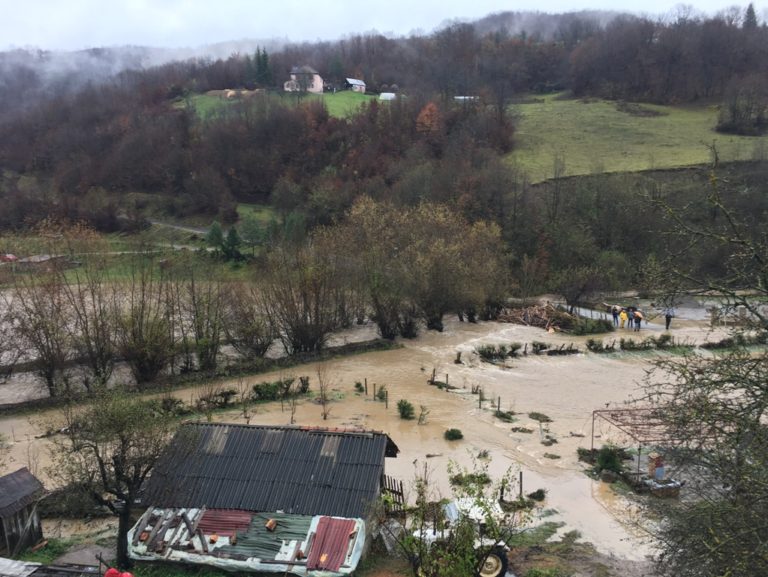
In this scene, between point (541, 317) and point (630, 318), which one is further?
point (541, 317)

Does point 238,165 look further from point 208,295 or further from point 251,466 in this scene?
point 251,466

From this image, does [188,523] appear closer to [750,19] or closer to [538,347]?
[538,347]

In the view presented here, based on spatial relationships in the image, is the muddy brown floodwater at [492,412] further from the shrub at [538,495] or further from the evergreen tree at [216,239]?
the evergreen tree at [216,239]

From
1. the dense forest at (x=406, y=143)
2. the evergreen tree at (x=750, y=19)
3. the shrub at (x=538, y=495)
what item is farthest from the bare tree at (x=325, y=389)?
the evergreen tree at (x=750, y=19)

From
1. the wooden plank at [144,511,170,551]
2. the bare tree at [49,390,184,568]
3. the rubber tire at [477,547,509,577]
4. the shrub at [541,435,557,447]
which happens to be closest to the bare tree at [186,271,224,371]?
the bare tree at [49,390,184,568]

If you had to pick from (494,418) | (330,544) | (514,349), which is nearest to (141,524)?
(330,544)

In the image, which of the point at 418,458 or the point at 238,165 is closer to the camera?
the point at 418,458

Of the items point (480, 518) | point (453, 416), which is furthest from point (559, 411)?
point (480, 518)
